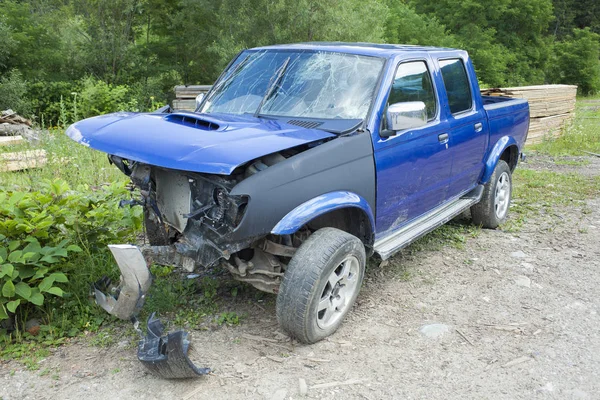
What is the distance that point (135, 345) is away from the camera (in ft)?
12.5

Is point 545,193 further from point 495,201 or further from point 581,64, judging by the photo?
point 581,64

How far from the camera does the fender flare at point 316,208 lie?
11.2 feet

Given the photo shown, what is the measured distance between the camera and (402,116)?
4.10 meters

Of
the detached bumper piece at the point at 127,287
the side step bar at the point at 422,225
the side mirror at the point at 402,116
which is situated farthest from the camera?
the side step bar at the point at 422,225

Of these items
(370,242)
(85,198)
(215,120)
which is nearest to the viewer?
(215,120)

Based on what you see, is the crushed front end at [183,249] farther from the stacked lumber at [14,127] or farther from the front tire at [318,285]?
the stacked lumber at [14,127]

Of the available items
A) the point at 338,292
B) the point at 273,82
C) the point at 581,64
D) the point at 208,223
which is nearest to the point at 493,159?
the point at 273,82

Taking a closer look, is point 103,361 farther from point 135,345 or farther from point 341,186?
point 341,186

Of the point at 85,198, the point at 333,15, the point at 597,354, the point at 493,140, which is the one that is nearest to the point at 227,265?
the point at 85,198

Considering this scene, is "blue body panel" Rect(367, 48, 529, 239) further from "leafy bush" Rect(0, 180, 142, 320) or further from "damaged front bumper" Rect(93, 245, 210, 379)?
"leafy bush" Rect(0, 180, 142, 320)

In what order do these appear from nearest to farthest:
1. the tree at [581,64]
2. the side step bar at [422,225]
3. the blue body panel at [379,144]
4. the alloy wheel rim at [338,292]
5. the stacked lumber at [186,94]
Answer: the blue body panel at [379,144] → the alloy wheel rim at [338,292] → the side step bar at [422,225] → the stacked lumber at [186,94] → the tree at [581,64]

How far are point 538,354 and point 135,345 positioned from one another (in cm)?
272

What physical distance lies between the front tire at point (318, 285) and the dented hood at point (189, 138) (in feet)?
2.29

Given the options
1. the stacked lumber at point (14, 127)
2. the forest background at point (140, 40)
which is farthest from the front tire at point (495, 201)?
the stacked lumber at point (14, 127)
